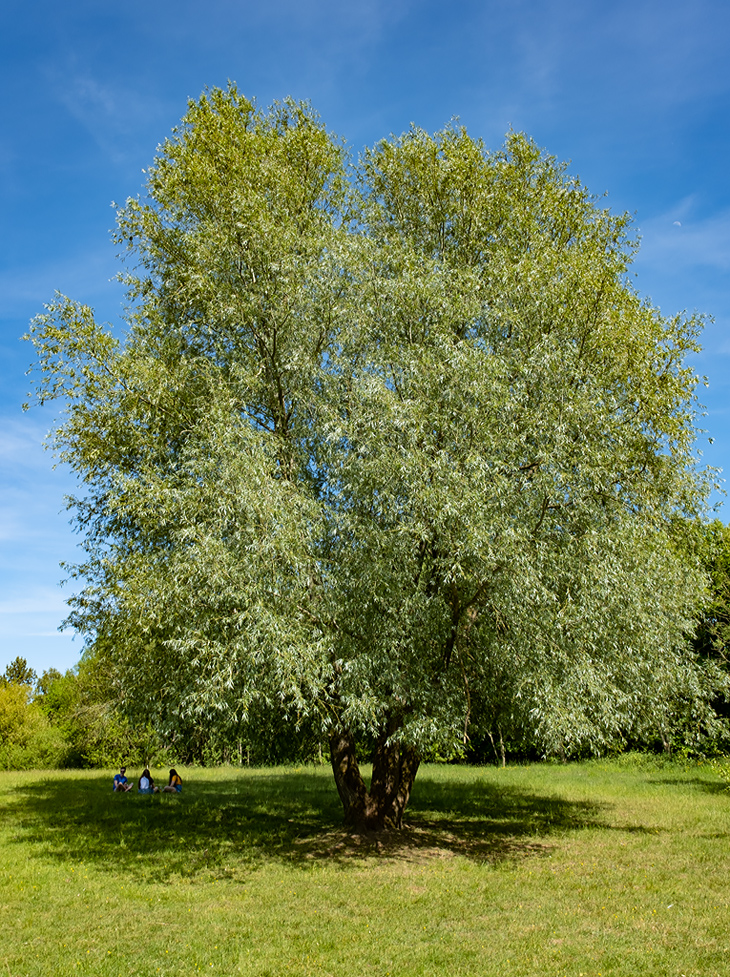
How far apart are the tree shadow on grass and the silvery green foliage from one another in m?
3.12

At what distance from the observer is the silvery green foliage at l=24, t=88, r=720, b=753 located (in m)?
12.0

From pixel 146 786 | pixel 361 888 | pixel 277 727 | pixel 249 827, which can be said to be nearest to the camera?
pixel 361 888

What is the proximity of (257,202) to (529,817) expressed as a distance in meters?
17.5

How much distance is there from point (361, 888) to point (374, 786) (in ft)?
15.1

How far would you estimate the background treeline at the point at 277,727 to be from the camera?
1445 centimetres

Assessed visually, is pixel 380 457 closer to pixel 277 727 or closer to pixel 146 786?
pixel 277 727

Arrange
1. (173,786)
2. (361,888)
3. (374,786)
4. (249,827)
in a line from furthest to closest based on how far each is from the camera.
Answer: (173,786) → (249,827) → (374,786) → (361,888)

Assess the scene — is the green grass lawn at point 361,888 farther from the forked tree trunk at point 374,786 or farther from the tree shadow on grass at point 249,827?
the forked tree trunk at point 374,786

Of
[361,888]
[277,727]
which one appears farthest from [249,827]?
[361,888]

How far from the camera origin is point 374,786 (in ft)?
53.8

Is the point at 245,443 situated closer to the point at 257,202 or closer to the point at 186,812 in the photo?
the point at 257,202

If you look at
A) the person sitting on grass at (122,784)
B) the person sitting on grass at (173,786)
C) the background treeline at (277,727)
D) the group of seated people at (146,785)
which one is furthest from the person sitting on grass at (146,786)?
the background treeline at (277,727)

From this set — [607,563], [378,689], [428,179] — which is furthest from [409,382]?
[428,179]

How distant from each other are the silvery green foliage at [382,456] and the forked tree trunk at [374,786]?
3279mm
